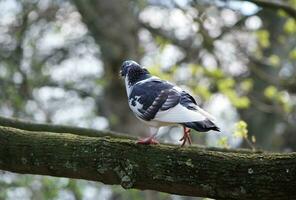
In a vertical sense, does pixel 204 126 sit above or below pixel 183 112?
below

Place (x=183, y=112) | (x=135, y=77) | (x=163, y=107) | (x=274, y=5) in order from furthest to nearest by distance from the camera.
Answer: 1. (x=274, y=5)
2. (x=135, y=77)
3. (x=163, y=107)
4. (x=183, y=112)

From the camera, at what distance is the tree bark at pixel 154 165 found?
3.18m

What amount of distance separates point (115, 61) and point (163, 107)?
529 cm

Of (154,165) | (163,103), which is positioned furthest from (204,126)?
(163,103)

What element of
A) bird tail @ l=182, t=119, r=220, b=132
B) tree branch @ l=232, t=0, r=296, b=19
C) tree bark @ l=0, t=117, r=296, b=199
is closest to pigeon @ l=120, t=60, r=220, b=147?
bird tail @ l=182, t=119, r=220, b=132

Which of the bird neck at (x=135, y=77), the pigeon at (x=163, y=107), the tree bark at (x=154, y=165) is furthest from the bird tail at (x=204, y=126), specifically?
the bird neck at (x=135, y=77)

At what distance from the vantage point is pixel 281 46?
440 inches

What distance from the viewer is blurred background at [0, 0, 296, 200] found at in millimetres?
8117

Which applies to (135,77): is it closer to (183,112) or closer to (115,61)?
(183,112)

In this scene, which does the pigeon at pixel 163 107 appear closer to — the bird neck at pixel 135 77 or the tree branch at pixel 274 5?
the bird neck at pixel 135 77

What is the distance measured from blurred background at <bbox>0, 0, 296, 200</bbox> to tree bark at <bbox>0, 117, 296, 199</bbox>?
3.57m

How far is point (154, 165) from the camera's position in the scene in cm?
336

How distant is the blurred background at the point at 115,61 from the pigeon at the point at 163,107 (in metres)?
3.30

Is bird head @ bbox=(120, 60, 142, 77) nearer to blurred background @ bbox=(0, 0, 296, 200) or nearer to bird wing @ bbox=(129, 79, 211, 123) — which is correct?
bird wing @ bbox=(129, 79, 211, 123)
